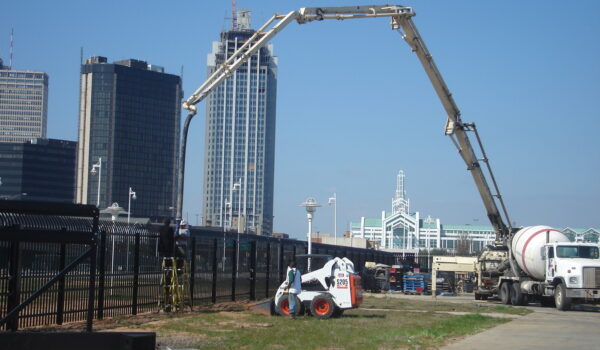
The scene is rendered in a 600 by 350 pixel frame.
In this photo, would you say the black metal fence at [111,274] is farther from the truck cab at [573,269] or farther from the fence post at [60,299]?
the truck cab at [573,269]

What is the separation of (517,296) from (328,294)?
1616 cm

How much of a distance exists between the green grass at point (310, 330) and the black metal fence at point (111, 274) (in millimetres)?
1523

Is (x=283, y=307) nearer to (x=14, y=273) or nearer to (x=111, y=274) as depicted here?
(x=111, y=274)

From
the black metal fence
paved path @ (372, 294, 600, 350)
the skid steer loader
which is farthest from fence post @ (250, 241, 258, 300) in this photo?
paved path @ (372, 294, 600, 350)

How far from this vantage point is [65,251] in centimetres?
1841

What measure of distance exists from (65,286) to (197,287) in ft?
23.8

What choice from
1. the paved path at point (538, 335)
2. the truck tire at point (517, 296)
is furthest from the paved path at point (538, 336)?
the truck tire at point (517, 296)

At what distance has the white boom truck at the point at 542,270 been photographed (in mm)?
32031

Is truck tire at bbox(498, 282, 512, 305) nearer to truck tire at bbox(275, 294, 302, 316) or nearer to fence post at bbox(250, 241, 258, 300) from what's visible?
fence post at bbox(250, 241, 258, 300)

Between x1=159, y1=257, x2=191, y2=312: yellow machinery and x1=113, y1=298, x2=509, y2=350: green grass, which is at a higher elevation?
x1=159, y1=257, x2=191, y2=312: yellow machinery

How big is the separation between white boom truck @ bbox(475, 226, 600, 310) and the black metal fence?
1138 cm

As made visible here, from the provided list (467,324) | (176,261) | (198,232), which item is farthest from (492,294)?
(198,232)

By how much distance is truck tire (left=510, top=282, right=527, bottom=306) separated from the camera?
1433 inches

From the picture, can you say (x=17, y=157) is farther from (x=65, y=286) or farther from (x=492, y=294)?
(x=65, y=286)
